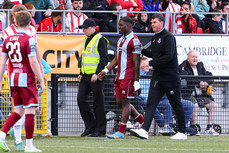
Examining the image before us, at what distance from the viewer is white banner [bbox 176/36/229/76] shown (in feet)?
51.8

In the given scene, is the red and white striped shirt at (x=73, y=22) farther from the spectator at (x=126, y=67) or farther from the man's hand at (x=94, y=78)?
the spectator at (x=126, y=67)

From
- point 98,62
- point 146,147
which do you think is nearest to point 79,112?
point 98,62

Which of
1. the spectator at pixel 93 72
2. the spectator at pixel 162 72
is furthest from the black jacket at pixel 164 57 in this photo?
the spectator at pixel 93 72

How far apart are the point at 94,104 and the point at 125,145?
2.18 meters

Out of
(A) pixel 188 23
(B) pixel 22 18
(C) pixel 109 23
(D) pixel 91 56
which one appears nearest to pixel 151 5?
(A) pixel 188 23

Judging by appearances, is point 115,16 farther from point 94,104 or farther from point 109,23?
point 94,104

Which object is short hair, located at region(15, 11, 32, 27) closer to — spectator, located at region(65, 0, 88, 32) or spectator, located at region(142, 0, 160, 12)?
spectator, located at region(65, 0, 88, 32)

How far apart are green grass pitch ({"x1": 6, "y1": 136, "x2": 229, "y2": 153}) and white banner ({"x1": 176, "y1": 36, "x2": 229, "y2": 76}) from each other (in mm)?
3565

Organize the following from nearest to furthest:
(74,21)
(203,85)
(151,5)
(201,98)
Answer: (203,85) → (201,98) → (74,21) → (151,5)

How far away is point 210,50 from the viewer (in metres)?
15.8

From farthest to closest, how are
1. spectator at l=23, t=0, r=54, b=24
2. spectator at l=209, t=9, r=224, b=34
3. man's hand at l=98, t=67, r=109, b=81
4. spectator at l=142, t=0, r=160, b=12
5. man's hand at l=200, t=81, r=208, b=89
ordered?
spectator at l=142, t=0, r=160, b=12 → spectator at l=209, t=9, r=224, b=34 → spectator at l=23, t=0, r=54, b=24 → man's hand at l=200, t=81, r=208, b=89 → man's hand at l=98, t=67, r=109, b=81

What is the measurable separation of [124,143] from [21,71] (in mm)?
2704

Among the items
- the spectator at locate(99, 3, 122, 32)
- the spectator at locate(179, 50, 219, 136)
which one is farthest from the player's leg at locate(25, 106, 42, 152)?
the spectator at locate(99, 3, 122, 32)

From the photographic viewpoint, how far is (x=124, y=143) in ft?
36.6
